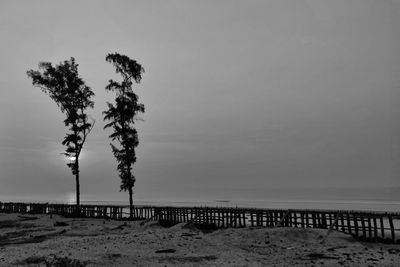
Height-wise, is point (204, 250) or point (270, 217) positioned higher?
point (270, 217)

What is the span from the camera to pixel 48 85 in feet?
146

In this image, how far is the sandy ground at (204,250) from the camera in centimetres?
1670

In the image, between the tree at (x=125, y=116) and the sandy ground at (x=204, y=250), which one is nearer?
the sandy ground at (x=204, y=250)

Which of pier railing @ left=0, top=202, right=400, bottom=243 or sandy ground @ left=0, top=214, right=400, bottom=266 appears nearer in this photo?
sandy ground @ left=0, top=214, right=400, bottom=266

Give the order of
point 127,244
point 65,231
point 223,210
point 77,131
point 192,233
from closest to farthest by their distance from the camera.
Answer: point 127,244 → point 192,233 → point 65,231 → point 223,210 → point 77,131

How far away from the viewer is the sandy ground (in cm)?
1670

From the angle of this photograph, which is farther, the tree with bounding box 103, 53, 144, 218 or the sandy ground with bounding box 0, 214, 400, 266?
the tree with bounding box 103, 53, 144, 218

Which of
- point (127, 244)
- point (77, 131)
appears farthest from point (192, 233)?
point (77, 131)

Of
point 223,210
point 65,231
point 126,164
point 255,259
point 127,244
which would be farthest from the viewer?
point 126,164

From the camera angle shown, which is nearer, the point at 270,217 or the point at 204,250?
the point at 204,250

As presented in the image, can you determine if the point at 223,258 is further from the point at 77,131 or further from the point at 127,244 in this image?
the point at 77,131

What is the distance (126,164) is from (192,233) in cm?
1718

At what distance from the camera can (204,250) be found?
781 inches

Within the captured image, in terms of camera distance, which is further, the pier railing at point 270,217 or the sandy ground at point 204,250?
the pier railing at point 270,217
